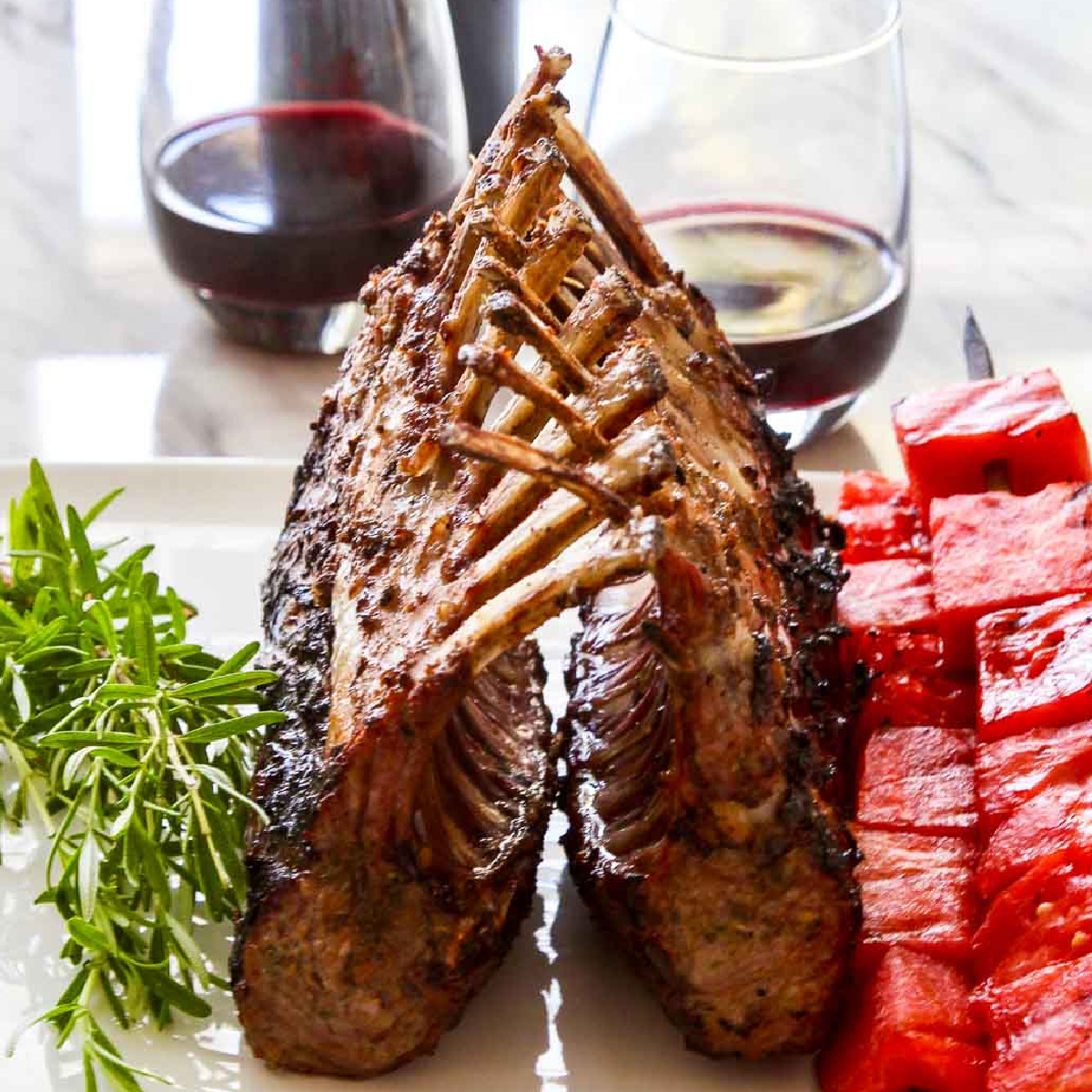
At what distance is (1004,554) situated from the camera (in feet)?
6.86

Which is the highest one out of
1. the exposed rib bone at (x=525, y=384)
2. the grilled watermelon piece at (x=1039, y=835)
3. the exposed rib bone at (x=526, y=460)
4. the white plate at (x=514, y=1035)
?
the exposed rib bone at (x=525, y=384)

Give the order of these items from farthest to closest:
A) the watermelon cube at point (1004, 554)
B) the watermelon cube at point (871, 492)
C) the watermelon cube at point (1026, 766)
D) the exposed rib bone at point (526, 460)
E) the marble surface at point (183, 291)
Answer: the marble surface at point (183, 291)
the watermelon cube at point (871, 492)
the watermelon cube at point (1004, 554)
the watermelon cube at point (1026, 766)
the exposed rib bone at point (526, 460)

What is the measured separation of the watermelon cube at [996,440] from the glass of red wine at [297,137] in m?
0.98

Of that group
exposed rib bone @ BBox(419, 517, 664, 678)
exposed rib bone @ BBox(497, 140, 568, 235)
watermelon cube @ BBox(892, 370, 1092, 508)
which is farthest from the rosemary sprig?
watermelon cube @ BBox(892, 370, 1092, 508)

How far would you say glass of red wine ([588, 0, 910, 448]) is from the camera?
8.46ft

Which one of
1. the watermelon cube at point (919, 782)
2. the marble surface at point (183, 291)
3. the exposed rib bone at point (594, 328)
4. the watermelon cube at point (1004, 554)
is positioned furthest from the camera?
the marble surface at point (183, 291)

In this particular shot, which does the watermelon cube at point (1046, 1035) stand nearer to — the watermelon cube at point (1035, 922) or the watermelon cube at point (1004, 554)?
the watermelon cube at point (1035, 922)

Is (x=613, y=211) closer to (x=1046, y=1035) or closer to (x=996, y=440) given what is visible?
(x=996, y=440)

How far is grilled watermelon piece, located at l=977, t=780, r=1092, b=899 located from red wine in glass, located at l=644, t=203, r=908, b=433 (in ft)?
3.20

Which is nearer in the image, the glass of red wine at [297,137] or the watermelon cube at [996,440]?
the watermelon cube at [996,440]

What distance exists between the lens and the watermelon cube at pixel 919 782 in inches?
76.2

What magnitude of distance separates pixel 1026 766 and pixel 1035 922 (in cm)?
18

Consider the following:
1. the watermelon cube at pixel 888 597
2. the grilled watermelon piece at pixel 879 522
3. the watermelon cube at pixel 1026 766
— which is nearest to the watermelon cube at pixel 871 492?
the grilled watermelon piece at pixel 879 522

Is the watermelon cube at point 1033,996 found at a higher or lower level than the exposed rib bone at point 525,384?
lower
